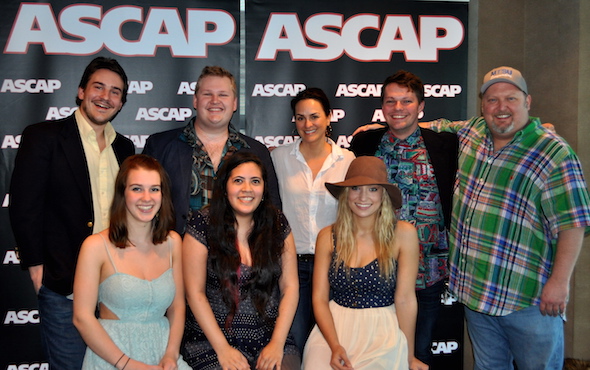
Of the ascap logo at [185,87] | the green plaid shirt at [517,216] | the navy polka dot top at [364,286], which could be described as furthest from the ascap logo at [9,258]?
the green plaid shirt at [517,216]

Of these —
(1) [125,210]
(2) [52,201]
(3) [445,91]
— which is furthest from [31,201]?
(3) [445,91]

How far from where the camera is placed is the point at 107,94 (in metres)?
3.21

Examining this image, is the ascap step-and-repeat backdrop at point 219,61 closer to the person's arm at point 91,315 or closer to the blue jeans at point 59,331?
the blue jeans at point 59,331

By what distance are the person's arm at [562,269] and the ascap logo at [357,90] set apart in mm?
2097

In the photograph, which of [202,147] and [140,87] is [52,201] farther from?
[140,87]

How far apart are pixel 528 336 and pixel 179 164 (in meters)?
2.22

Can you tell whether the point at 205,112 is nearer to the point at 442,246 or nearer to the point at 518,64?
the point at 442,246

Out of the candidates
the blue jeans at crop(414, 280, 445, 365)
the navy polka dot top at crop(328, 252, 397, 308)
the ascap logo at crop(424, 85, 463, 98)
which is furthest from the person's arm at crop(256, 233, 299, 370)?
the ascap logo at crop(424, 85, 463, 98)

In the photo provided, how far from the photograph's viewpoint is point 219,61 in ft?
14.1

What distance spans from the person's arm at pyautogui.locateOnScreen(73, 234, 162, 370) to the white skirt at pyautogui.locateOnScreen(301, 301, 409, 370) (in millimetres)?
843

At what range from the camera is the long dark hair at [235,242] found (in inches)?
112

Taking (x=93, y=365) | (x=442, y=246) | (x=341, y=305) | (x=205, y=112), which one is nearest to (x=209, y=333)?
(x=93, y=365)

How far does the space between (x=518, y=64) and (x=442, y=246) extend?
2.05 metres

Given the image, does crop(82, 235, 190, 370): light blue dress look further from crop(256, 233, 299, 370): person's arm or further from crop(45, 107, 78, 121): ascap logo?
crop(45, 107, 78, 121): ascap logo
